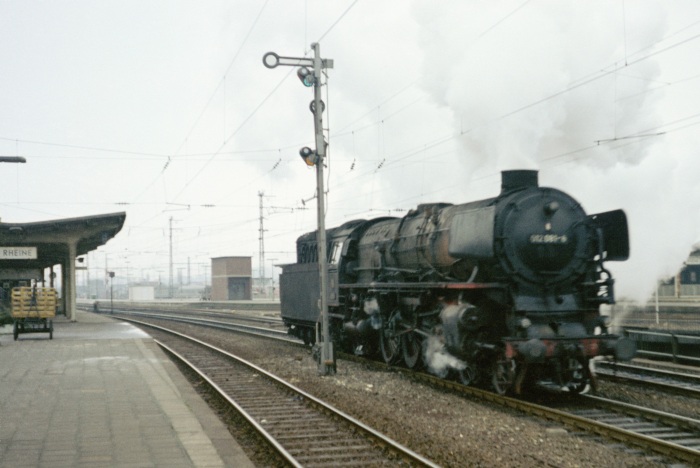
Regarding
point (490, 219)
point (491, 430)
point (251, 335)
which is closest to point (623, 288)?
point (490, 219)

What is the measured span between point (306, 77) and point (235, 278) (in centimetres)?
5755

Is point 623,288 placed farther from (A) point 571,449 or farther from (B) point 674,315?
(B) point 674,315

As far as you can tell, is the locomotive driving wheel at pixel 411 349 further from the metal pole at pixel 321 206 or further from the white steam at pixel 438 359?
the metal pole at pixel 321 206

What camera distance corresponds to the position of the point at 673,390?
1043cm

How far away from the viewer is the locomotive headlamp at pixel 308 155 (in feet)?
43.2

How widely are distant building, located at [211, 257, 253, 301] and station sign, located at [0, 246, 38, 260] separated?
136ft

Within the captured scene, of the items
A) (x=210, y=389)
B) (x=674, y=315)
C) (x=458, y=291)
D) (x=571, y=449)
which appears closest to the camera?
(x=571, y=449)

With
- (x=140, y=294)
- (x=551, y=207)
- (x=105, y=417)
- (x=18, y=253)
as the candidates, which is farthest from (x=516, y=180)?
(x=140, y=294)

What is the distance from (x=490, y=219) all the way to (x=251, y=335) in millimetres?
14850

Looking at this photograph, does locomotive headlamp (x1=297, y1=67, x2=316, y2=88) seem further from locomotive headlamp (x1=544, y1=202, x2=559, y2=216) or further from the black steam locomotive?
locomotive headlamp (x1=544, y1=202, x2=559, y2=216)

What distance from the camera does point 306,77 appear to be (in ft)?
42.9

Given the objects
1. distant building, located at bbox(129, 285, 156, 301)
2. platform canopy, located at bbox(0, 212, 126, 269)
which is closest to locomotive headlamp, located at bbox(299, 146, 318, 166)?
platform canopy, located at bbox(0, 212, 126, 269)

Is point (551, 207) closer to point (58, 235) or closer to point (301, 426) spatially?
point (301, 426)

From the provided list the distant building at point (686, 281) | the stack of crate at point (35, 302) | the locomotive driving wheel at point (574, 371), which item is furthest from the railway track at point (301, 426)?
the distant building at point (686, 281)
